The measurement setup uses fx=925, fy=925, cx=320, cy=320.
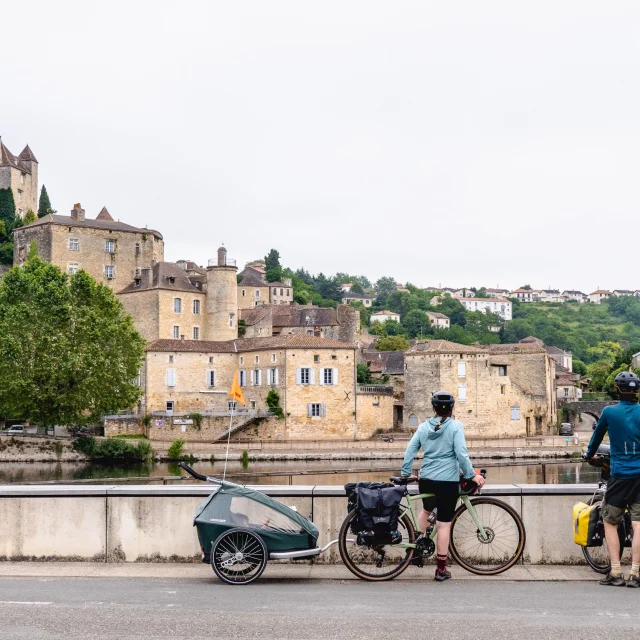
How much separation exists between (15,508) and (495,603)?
5.24 meters

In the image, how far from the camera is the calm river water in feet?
149

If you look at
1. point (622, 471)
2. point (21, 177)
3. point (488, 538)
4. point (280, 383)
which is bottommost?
point (488, 538)

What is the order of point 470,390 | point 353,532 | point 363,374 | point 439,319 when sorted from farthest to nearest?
1. point 439,319
2. point 363,374
3. point 470,390
4. point 353,532

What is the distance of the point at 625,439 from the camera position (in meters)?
8.65

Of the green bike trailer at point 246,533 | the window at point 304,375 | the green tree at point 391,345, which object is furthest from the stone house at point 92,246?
the green bike trailer at point 246,533

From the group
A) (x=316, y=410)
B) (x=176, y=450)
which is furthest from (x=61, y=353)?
(x=316, y=410)

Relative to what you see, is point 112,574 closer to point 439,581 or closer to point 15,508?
point 15,508

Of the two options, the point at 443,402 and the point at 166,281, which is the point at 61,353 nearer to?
the point at 166,281

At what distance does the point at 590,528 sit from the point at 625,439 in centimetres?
98

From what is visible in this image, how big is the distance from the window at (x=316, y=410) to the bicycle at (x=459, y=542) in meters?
52.7

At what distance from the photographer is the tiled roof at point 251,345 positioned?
61.9m

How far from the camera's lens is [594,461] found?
9.24 meters

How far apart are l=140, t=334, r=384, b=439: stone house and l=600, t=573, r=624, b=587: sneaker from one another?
52.9m

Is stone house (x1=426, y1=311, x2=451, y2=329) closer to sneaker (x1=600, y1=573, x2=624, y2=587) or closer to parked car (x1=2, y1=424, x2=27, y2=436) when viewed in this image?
parked car (x1=2, y1=424, x2=27, y2=436)
